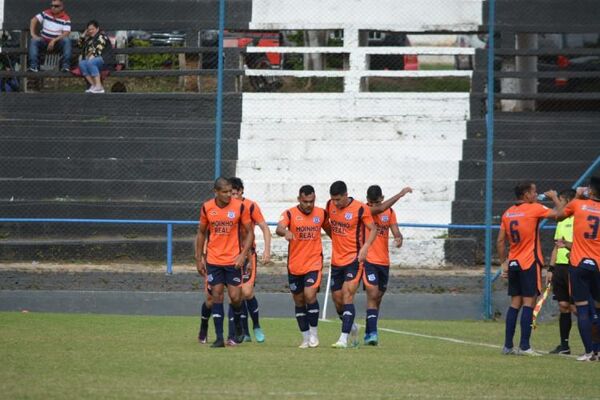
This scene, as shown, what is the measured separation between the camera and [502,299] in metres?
20.8

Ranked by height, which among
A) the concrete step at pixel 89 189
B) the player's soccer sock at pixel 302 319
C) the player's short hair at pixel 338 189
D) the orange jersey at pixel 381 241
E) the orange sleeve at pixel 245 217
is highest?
the player's short hair at pixel 338 189

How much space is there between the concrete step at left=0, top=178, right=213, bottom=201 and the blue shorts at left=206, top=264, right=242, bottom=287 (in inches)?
387

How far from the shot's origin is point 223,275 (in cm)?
1427

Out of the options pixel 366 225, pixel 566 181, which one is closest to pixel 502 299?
pixel 566 181

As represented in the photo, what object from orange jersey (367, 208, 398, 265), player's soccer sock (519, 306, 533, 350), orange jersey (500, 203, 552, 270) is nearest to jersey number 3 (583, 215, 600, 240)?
orange jersey (500, 203, 552, 270)

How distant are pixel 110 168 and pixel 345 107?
5110mm

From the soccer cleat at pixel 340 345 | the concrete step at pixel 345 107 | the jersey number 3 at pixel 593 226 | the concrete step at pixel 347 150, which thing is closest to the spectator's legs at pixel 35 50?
the concrete step at pixel 345 107

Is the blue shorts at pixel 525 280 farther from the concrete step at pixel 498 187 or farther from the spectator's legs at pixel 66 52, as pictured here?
the spectator's legs at pixel 66 52

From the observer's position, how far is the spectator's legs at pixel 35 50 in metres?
26.2


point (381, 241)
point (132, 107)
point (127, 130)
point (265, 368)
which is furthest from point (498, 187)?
point (265, 368)

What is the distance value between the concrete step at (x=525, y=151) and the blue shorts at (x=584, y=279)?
11.0 m

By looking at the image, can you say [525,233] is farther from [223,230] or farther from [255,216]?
[223,230]

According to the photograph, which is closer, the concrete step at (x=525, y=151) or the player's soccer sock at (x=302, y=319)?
the player's soccer sock at (x=302, y=319)

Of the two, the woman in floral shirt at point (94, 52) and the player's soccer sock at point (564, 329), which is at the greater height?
the woman in floral shirt at point (94, 52)
